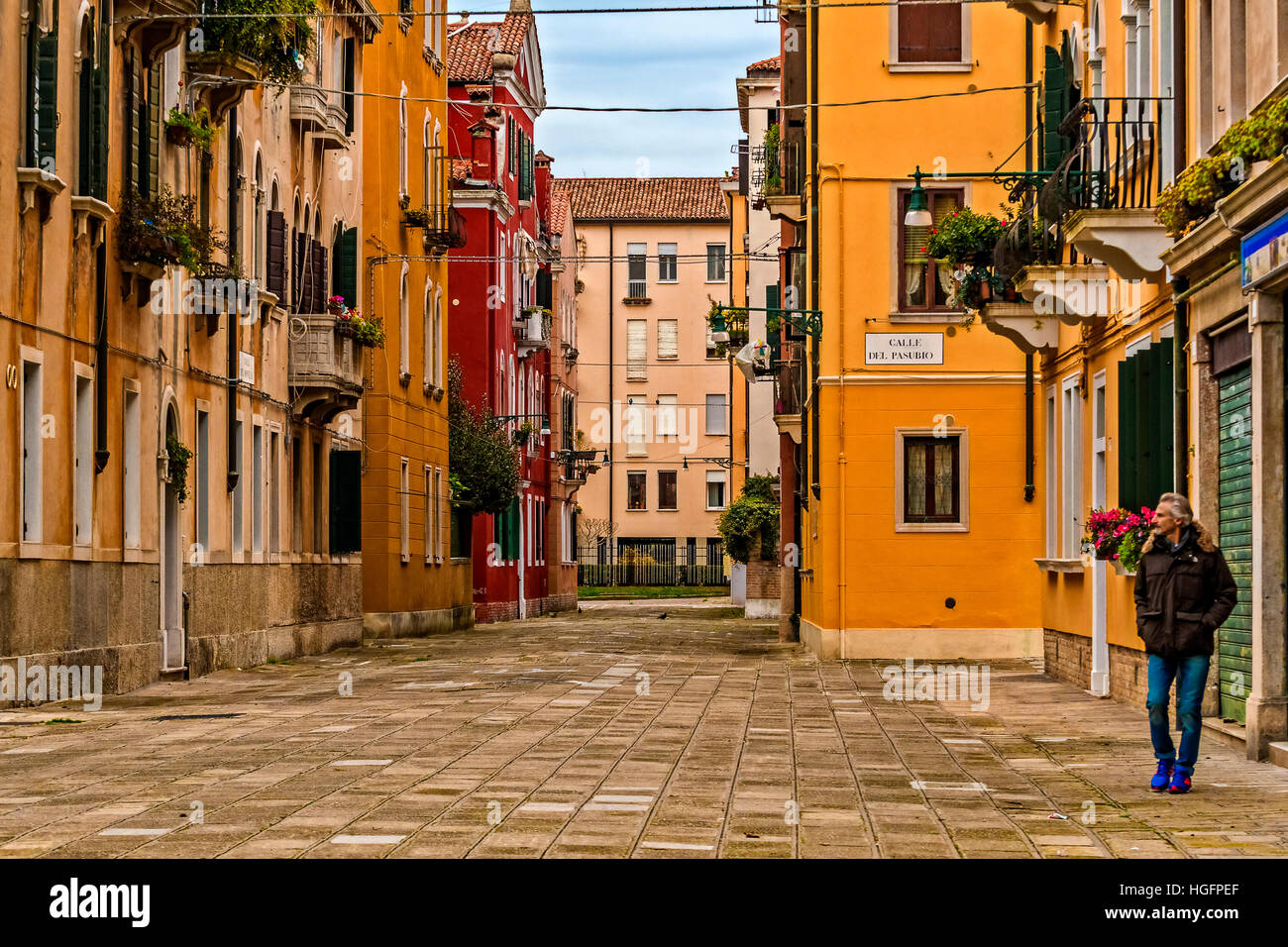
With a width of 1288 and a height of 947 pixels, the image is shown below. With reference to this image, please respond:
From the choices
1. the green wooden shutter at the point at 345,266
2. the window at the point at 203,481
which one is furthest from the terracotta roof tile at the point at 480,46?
the window at the point at 203,481

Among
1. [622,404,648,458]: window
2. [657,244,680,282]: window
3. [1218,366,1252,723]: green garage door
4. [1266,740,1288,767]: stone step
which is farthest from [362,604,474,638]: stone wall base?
[657,244,680,282]: window

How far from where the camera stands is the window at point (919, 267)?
29.7 metres

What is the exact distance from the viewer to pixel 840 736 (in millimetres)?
16859

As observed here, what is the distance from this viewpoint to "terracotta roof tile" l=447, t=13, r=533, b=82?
54125 mm

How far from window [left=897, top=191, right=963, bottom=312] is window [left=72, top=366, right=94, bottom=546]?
42.8 feet

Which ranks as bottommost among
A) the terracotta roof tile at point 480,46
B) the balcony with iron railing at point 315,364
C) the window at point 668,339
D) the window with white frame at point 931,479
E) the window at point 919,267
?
the window with white frame at point 931,479

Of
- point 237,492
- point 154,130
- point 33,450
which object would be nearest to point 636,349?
point 237,492

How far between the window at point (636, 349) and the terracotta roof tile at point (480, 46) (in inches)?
1294

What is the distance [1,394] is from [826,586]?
1441 cm

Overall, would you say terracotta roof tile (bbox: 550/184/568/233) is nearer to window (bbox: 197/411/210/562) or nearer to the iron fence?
the iron fence

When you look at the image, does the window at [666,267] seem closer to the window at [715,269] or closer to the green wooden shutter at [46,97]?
the window at [715,269]

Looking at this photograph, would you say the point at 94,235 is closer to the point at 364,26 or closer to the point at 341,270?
the point at 341,270

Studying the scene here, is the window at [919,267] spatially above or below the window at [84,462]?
above
